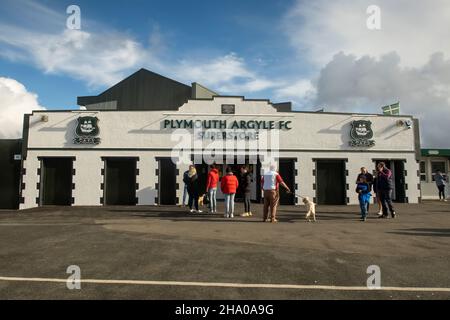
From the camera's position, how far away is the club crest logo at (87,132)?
1547 centimetres

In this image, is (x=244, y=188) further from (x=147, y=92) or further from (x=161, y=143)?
(x=147, y=92)

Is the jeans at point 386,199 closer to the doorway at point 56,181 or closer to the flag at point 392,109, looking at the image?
the flag at point 392,109

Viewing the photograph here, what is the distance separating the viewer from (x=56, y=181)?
15.5m

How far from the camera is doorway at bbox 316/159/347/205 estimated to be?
52.3 ft

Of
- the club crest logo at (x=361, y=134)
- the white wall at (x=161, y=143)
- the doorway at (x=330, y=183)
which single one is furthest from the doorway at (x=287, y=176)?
the club crest logo at (x=361, y=134)

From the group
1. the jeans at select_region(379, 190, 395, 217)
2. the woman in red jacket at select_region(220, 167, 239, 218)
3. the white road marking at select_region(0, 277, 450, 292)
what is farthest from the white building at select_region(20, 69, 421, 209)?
the white road marking at select_region(0, 277, 450, 292)

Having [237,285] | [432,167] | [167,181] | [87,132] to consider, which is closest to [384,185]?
[237,285]


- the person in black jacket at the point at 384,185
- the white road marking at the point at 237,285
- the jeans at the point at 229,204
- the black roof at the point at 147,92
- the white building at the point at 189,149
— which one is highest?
the black roof at the point at 147,92

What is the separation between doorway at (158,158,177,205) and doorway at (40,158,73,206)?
453cm

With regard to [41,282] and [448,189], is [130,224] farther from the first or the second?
[448,189]

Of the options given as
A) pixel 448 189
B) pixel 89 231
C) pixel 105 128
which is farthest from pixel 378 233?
pixel 448 189

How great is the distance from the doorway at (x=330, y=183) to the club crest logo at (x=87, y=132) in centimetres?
1147

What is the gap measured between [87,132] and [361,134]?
14.1 m
